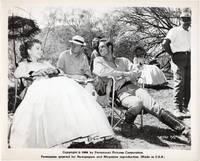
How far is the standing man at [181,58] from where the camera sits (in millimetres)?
2268

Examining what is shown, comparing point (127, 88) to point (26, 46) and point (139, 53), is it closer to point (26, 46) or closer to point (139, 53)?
point (139, 53)

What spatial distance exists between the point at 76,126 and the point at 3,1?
2.95 ft

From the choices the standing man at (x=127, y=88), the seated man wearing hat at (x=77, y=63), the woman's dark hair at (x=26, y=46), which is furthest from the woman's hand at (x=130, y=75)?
the woman's dark hair at (x=26, y=46)

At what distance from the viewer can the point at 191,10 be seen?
2.27 m

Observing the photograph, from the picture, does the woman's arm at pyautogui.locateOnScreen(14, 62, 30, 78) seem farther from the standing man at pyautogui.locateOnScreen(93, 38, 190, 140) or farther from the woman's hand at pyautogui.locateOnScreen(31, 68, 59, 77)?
the standing man at pyautogui.locateOnScreen(93, 38, 190, 140)

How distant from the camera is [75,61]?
2.25 metres

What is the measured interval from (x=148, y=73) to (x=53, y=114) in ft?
2.11

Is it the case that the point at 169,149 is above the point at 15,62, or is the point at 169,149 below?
below

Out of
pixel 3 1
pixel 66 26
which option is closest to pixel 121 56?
pixel 66 26

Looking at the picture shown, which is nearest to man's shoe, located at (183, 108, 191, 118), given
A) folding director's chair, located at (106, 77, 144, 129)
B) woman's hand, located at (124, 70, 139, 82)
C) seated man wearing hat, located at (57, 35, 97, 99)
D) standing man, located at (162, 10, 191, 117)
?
standing man, located at (162, 10, 191, 117)

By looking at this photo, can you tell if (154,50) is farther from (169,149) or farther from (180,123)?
(169,149)

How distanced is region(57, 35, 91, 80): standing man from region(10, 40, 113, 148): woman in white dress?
5cm

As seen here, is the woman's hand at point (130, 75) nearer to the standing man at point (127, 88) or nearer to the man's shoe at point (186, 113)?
the standing man at point (127, 88)

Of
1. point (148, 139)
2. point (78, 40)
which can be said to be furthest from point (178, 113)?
point (78, 40)
